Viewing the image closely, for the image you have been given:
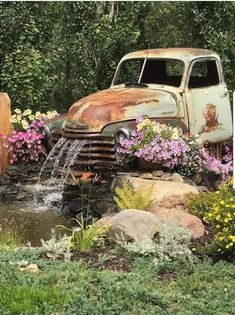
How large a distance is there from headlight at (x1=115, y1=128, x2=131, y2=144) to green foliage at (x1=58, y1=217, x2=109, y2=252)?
2.72 metres

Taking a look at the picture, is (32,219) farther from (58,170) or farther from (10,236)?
(10,236)

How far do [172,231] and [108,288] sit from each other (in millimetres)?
1434

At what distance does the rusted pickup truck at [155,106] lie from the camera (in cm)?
958

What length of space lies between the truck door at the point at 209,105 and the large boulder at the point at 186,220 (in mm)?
3564

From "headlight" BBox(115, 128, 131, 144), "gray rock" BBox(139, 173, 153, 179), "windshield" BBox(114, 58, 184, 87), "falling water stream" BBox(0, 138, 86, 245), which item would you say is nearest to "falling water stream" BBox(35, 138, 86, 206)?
"falling water stream" BBox(0, 138, 86, 245)

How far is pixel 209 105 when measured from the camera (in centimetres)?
1102

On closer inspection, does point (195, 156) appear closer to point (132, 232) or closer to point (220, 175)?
point (220, 175)

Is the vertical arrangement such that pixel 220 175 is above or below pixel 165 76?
below

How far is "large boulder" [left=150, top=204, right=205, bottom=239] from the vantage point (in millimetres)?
6891

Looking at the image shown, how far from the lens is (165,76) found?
11.7 metres

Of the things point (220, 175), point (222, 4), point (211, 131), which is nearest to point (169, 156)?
point (220, 175)

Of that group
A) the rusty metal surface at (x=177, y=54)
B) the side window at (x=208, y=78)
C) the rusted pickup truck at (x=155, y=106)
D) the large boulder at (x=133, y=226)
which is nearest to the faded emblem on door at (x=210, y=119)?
the rusted pickup truck at (x=155, y=106)

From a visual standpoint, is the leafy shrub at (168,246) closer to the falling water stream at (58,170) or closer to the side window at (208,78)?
the falling water stream at (58,170)

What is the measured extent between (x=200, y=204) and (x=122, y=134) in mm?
2217
